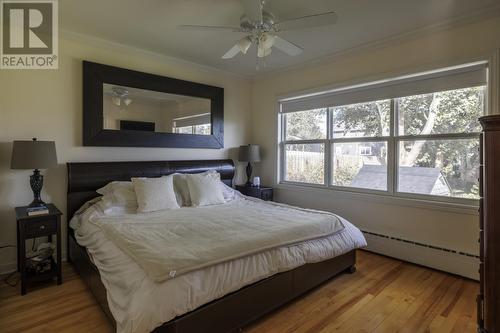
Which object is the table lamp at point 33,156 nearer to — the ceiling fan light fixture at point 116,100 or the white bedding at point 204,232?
the white bedding at point 204,232

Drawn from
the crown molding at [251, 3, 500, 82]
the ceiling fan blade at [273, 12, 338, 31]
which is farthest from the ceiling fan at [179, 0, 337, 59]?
the crown molding at [251, 3, 500, 82]

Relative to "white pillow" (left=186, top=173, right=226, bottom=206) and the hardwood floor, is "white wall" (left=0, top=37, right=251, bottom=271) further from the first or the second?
the hardwood floor

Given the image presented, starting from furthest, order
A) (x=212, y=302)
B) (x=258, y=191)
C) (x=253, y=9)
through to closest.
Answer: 1. (x=258, y=191)
2. (x=253, y=9)
3. (x=212, y=302)

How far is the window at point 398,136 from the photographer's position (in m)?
2.84

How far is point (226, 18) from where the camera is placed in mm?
2764

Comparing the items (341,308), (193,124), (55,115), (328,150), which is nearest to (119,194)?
(55,115)

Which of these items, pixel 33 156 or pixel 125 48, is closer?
pixel 33 156

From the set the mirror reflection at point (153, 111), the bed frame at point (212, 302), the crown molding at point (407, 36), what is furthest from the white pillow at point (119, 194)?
the crown molding at point (407, 36)

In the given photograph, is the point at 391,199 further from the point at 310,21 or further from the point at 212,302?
the point at 212,302

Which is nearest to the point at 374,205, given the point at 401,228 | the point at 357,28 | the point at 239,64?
the point at 401,228

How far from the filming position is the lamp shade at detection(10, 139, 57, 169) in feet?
8.33

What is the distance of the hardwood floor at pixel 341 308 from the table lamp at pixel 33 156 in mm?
938

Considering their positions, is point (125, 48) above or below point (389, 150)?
above

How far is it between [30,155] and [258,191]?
2.91 metres
